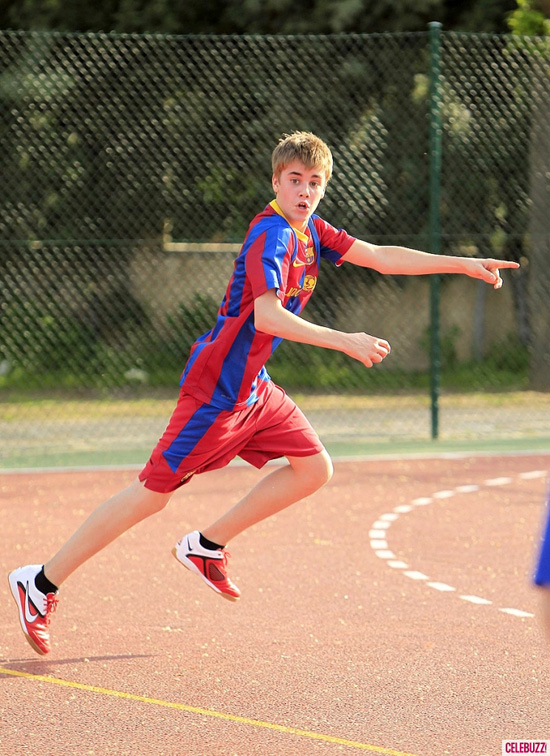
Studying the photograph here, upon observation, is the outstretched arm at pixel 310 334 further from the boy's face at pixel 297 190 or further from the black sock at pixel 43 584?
the black sock at pixel 43 584

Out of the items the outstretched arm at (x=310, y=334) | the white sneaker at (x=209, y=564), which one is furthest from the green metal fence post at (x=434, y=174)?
the outstretched arm at (x=310, y=334)

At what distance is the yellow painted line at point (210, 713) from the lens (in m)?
3.25

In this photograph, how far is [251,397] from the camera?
13.8ft

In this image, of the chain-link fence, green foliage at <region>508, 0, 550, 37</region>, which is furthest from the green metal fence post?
green foliage at <region>508, 0, 550, 37</region>

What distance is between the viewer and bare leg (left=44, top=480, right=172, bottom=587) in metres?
4.09

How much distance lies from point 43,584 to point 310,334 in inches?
52.8

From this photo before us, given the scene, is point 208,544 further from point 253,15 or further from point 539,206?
point 253,15

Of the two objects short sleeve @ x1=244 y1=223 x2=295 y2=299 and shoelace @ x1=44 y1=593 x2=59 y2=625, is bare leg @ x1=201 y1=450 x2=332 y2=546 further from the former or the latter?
short sleeve @ x1=244 y1=223 x2=295 y2=299

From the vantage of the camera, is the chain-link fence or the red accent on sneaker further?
the chain-link fence

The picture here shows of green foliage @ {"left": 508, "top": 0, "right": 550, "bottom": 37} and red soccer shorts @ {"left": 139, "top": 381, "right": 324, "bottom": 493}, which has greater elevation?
green foliage @ {"left": 508, "top": 0, "right": 550, "bottom": 37}

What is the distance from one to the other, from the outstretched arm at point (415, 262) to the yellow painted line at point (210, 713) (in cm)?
166

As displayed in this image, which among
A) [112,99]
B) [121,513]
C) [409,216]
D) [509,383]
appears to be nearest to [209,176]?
[112,99]

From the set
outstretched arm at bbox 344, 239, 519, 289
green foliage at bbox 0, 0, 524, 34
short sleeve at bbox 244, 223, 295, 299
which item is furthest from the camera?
green foliage at bbox 0, 0, 524, 34

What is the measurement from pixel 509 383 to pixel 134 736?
10.1 meters
